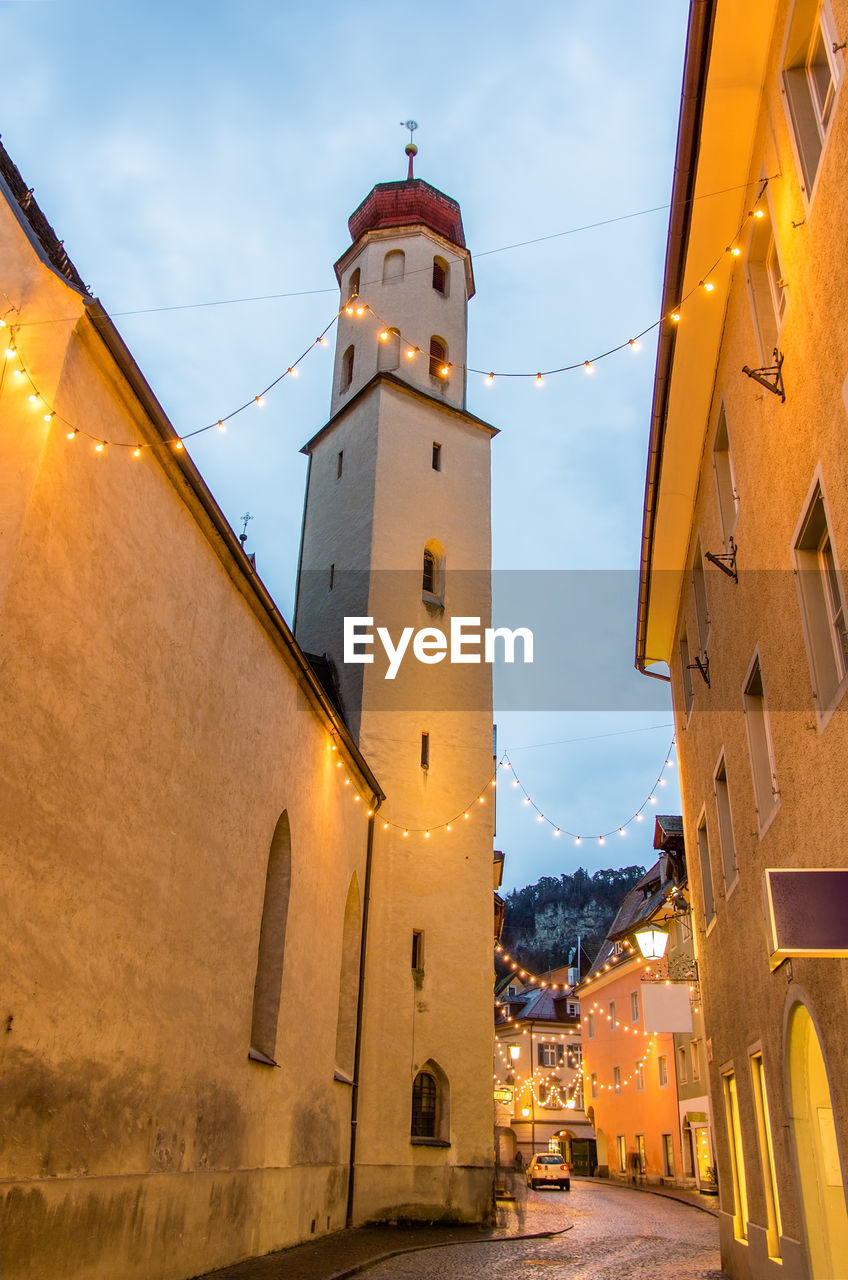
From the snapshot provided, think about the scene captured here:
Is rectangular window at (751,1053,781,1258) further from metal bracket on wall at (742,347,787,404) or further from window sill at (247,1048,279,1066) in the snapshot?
metal bracket on wall at (742,347,787,404)

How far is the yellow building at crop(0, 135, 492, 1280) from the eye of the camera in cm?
671

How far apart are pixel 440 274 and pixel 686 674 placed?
644 inches

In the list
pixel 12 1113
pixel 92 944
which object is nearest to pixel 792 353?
pixel 92 944

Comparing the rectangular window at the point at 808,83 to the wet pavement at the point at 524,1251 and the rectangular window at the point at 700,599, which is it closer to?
the rectangular window at the point at 700,599

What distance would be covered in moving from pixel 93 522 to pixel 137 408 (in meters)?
1.33

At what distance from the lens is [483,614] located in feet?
74.9

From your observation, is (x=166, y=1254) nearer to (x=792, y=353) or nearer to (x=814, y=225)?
(x=792, y=353)

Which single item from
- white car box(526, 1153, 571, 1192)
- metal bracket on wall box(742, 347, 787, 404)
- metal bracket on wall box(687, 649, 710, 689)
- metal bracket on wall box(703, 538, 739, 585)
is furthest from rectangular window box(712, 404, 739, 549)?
white car box(526, 1153, 571, 1192)

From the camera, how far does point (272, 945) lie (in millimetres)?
12570

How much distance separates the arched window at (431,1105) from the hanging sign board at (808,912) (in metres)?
14.8

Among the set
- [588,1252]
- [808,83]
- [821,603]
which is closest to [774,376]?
[821,603]

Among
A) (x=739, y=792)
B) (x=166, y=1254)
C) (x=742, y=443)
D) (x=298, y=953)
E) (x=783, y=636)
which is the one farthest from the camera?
(x=298, y=953)

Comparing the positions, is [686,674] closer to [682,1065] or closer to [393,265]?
[393,265]

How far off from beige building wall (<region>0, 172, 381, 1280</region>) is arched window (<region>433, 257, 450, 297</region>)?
56.4 feet
